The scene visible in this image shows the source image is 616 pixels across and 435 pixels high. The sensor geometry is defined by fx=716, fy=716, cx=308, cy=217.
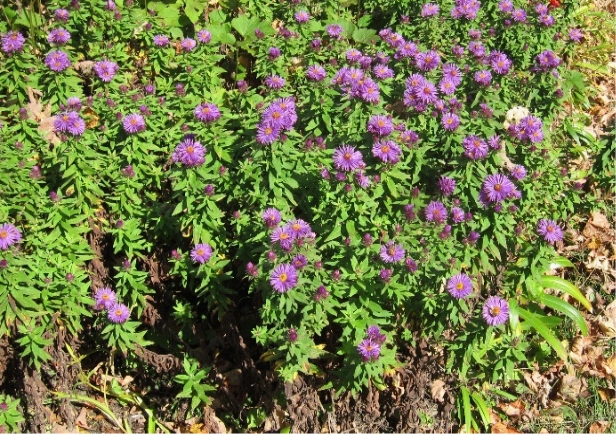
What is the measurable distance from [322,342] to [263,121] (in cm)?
127

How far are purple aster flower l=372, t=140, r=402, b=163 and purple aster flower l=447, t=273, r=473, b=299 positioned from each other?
2.11 feet

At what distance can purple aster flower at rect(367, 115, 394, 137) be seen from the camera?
3488 mm

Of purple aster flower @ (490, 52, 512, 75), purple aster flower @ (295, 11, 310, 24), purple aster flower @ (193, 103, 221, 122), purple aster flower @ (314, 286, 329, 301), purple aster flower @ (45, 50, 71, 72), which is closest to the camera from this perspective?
purple aster flower @ (314, 286, 329, 301)

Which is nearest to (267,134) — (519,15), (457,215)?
(457,215)

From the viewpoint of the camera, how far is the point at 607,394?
14.0ft

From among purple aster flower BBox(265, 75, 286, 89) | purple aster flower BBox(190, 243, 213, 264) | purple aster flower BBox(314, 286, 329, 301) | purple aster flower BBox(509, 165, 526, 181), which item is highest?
purple aster flower BBox(265, 75, 286, 89)

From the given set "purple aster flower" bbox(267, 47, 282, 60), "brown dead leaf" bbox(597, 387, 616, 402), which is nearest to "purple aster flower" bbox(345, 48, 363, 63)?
"purple aster flower" bbox(267, 47, 282, 60)

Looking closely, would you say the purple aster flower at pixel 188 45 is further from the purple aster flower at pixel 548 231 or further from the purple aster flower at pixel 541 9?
the purple aster flower at pixel 541 9

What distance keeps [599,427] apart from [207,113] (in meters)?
2.82

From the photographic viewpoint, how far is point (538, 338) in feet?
14.5

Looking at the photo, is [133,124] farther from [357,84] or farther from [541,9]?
[541,9]

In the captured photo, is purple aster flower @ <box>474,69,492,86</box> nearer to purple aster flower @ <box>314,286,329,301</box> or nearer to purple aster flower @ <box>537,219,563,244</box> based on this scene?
purple aster flower @ <box>537,219,563,244</box>

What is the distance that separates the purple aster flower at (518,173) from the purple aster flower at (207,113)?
60.6 inches

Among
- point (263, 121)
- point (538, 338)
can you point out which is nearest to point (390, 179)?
point (263, 121)
